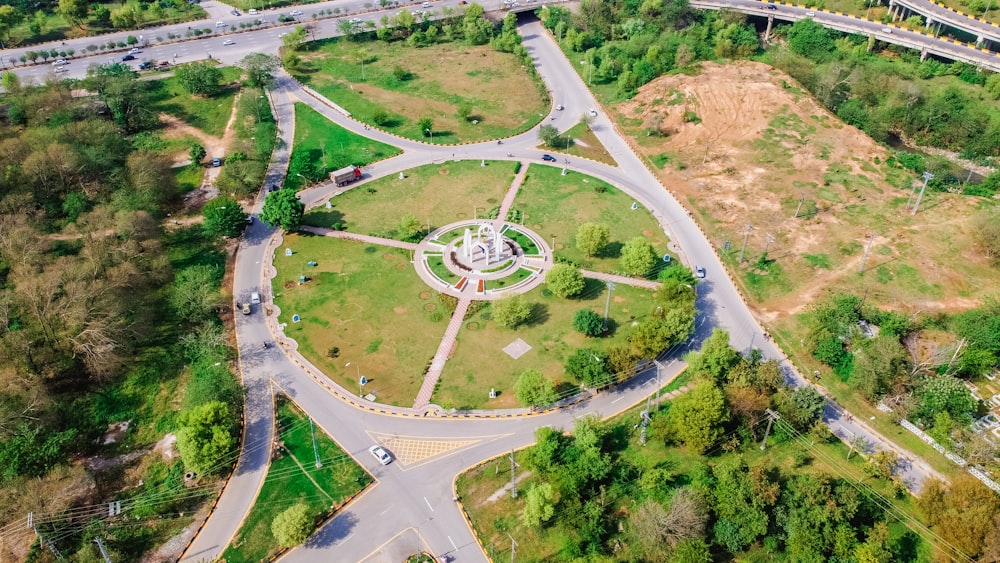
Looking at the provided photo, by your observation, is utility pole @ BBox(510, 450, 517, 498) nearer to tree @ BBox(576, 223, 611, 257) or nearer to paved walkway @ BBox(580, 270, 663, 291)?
paved walkway @ BBox(580, 270, 663, 291)

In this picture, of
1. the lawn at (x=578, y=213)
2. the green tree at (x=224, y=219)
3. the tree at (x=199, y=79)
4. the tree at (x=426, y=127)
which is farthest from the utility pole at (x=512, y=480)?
the tree at (x=199, y=79)

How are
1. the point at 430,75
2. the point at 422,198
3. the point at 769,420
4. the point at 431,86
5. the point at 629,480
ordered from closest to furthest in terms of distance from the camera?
the point at 629,480 → the point at 769,420 → the point at 422,198 → the point at 431,86 → the point at 430,75

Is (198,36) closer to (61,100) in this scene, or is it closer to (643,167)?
(61,100)

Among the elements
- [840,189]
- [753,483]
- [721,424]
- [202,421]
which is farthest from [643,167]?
[202,421]

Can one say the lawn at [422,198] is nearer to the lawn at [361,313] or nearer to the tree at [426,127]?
the lawn at [361,313]

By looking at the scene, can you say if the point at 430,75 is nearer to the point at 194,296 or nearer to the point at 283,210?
the point at 283,210

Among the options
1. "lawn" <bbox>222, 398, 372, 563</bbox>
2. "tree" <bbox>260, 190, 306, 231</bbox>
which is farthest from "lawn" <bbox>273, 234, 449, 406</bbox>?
"lawn" <bbox>222, 398, 372, 563</bbox>

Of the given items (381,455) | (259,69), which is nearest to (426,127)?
(259,69)
